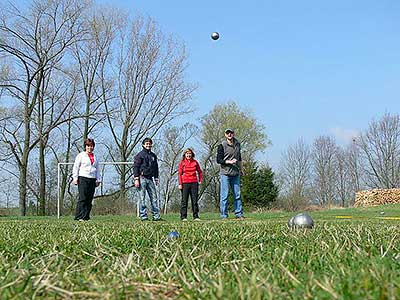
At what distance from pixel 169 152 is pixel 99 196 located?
13320mm

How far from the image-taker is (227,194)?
41.7ft

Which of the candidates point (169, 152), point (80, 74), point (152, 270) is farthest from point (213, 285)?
point (169, 152)

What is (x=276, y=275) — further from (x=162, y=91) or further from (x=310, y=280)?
(x=162, y=91)

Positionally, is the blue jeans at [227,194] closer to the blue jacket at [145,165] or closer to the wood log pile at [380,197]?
the blue jacket at [145,165]

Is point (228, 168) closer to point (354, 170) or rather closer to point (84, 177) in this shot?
point (84, 177)

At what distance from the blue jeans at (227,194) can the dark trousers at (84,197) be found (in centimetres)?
293

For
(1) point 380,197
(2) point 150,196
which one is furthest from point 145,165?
(1) point 380,197

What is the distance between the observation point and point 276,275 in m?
1.99

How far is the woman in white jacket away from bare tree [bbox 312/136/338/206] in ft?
133

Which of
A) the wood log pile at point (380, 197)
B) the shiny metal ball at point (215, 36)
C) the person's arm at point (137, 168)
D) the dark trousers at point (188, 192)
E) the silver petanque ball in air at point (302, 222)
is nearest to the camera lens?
the silver petanque ball in air at point (302, 222)

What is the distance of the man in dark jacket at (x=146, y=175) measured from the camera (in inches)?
501

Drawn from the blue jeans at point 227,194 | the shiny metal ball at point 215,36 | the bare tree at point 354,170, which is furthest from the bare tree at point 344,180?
the blue jeans at point 227,194

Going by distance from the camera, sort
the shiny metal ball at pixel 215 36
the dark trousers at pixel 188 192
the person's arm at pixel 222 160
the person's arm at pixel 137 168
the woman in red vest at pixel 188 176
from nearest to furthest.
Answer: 1. the person's arm at pixel 222 160
2. the person's arm at pixel 137 168
3. the dark trousers at pixel 188 192
4. the woman in red vest at pixel 188 176
5. the shiny metal ball at pixel 215 36

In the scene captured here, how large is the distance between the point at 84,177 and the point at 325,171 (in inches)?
1725
